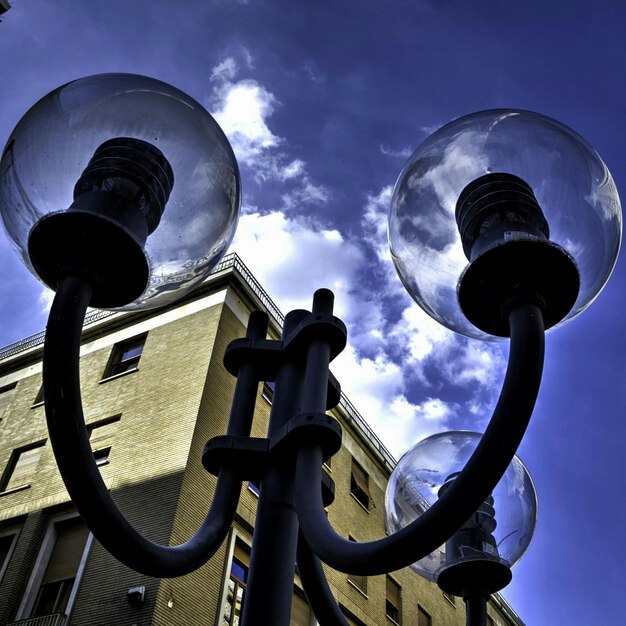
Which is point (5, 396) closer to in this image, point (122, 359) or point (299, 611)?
point (122, 359)

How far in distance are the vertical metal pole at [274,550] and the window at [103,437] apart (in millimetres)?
13247

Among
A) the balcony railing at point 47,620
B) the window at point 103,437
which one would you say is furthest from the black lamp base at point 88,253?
the window at point 103,437

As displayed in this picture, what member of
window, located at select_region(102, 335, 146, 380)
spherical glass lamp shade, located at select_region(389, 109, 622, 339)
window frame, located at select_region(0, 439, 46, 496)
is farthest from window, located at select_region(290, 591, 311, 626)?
spherical glass lamp shade, located at select_region(389, 109, 622, 339)

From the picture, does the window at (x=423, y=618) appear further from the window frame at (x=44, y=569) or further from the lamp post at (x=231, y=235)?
the lamp post at (x=231, y=235)

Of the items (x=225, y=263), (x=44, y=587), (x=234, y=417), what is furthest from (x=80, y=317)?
(x=225, y=263)

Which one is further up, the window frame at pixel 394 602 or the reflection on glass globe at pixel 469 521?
the window frame at pixel 394 602

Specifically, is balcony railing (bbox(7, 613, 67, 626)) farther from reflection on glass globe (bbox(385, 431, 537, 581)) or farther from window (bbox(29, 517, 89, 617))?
reflection on glass globe (bbox(385, 431, 537, 581))

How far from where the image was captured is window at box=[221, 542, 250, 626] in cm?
1241

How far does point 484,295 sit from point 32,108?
1.42 metres

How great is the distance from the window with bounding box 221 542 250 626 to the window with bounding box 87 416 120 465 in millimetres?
3511

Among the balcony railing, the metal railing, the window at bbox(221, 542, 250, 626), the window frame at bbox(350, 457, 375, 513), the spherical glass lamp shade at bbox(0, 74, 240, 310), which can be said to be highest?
the metal railing

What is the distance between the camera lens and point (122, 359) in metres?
17.7

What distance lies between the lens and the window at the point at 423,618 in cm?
1999

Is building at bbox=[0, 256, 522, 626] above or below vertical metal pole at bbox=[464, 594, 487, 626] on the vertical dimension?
above
